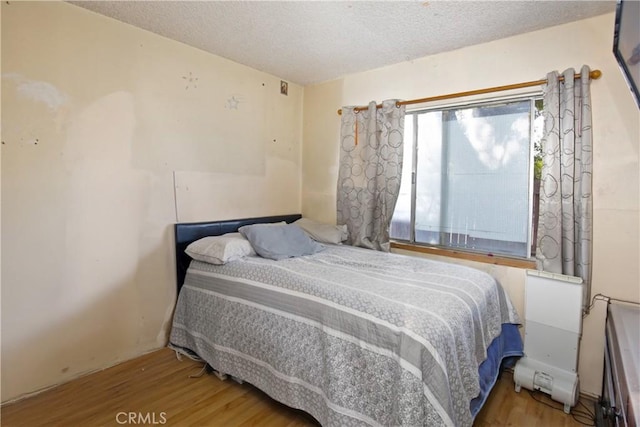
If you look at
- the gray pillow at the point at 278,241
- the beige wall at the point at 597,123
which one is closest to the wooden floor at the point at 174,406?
the beige wall at the point at 597,123

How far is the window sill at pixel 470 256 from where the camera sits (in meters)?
2.29

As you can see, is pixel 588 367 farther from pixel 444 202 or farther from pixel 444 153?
pixel 444 153

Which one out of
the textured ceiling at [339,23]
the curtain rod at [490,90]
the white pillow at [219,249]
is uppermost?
the textured ceiling at [339,23]

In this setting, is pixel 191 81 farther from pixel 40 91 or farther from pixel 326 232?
pixel 326 232

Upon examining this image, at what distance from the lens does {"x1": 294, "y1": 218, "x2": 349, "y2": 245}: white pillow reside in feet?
9.59

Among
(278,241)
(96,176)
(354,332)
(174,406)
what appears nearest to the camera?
(354,332)

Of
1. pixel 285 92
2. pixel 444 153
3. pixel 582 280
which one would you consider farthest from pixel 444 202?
pixel 285 92

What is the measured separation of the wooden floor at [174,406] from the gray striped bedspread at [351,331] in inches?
4.9

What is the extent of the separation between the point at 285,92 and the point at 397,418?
9.74 feet

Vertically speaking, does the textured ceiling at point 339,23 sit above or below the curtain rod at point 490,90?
above

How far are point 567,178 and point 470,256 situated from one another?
32.6 inches

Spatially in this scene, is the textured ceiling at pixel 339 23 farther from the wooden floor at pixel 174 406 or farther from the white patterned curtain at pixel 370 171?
the wooden floor at pixel 174 406

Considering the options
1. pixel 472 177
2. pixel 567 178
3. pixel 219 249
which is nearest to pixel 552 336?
pixel 567 178

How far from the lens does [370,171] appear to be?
2.91 metres
